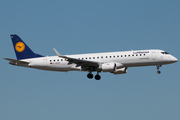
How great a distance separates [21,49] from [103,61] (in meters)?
14.8

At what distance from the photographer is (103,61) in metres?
47.3

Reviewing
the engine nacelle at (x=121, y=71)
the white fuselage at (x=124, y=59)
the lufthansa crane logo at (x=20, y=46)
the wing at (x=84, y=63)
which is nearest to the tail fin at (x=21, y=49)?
the lufthansa crane logo at (x=20, y=46)

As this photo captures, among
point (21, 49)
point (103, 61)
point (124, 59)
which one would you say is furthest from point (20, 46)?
point (124, 59)

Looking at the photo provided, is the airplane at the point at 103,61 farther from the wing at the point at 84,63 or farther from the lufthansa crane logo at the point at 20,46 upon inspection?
the lufthansa crane logo at the point at 20,46

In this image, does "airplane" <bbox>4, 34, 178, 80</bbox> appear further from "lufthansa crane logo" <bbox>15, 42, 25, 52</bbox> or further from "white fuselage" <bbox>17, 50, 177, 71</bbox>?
"lufthansa crane logo" <bbox>15, 42, 25, 52</bbox>

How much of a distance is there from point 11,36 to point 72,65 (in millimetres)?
12818

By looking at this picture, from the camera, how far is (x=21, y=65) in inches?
1964

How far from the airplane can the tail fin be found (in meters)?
0.91

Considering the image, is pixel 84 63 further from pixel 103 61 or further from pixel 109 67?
pixel 109 67

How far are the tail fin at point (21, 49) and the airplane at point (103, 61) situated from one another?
3.00ft

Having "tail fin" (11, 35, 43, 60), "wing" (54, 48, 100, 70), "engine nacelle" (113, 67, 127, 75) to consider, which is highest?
"tail fin" (11, 35, 43, 60)

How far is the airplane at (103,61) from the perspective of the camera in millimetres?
46375

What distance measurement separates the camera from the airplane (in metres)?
46.4

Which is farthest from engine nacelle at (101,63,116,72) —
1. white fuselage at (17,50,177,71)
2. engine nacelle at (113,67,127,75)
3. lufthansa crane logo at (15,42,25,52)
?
lufthansa crane logo at (15,42,25,52)
